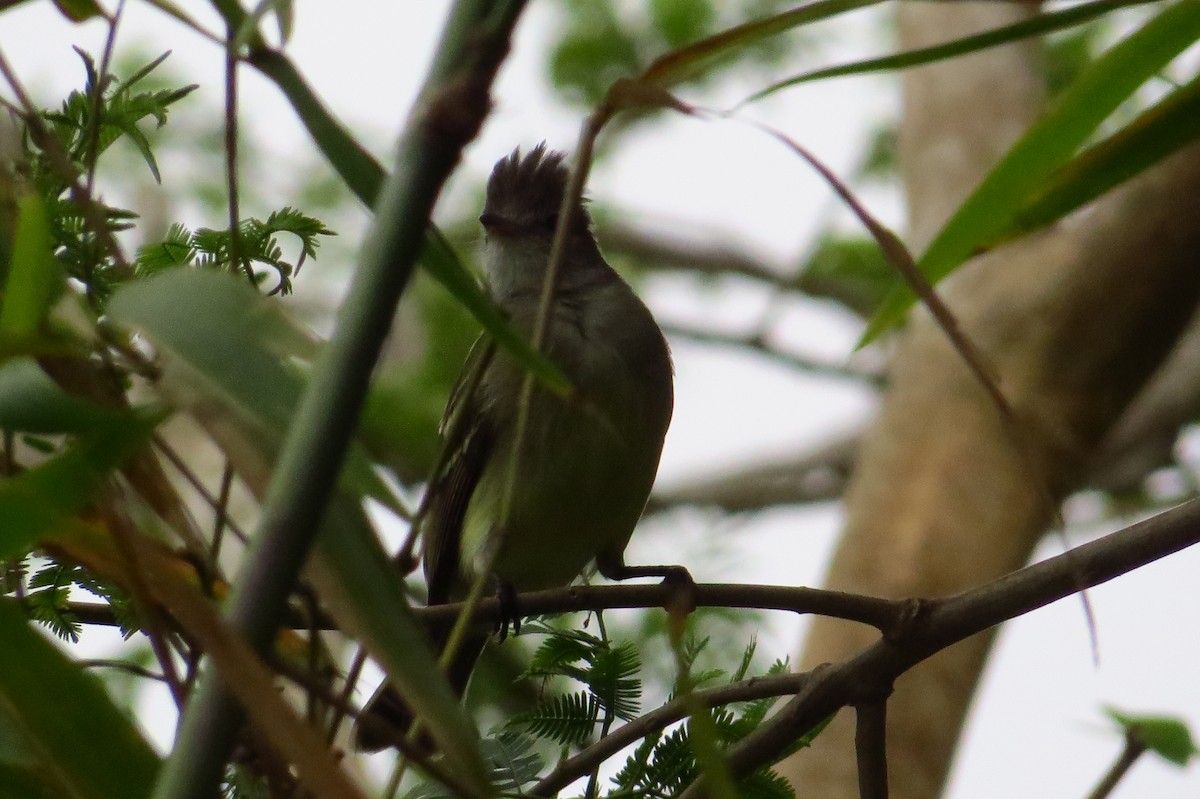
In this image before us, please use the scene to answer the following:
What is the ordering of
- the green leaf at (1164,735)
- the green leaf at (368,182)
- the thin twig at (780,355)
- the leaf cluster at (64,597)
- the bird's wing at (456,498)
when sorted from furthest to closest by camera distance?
1. the thin twig at (780,355)
2. the bird's wing at (456,498)
3. the green leaf at (1164,735)
4. the leaf cluster at (64,597)
5. the green leaf at (368,182)

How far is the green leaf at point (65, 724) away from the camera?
1.08m

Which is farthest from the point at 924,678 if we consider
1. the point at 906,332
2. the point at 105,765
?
the point at 105,765

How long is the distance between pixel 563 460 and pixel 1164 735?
1.71 m

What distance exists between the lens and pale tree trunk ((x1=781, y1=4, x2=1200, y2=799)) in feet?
16.1

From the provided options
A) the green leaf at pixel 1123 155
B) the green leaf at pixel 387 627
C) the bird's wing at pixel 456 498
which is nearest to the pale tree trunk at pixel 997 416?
the bird's wing at pixel 456 498

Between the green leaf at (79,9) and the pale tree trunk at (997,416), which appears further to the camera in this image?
the pale tree trunk at (997,416)

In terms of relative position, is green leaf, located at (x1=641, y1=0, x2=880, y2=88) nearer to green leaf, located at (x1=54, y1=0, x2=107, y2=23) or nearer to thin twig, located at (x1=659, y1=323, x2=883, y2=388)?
green leaf, located at (x1=54, y1=0, x2=107, y2=23)

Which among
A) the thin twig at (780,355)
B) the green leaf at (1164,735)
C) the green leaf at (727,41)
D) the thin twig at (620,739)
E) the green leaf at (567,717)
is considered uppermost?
the thin twig at (780,355)

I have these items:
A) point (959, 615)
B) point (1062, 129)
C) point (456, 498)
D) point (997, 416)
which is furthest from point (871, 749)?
point (997, 416)

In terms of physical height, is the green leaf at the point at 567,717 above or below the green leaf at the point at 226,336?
above

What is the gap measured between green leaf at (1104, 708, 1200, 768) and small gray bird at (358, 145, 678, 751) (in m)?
1.27

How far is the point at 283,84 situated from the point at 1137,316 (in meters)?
4.73

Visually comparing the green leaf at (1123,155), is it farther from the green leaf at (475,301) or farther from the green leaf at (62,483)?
the green leaf at (62,483)

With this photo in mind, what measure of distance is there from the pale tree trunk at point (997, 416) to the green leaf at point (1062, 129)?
330 centimetres
